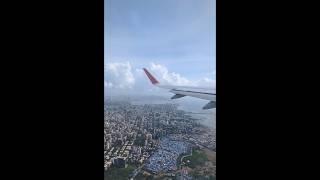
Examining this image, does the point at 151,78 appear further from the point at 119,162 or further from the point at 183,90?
the point at 119,162

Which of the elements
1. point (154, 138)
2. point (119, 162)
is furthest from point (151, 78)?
point (119, 162)

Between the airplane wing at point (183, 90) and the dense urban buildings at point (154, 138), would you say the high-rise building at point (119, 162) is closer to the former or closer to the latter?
the dense urban buildings at point (154, 138)

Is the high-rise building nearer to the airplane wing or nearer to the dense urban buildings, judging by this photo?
the dense urban buildings

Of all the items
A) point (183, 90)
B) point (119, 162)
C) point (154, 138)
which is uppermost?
point (183, 90)

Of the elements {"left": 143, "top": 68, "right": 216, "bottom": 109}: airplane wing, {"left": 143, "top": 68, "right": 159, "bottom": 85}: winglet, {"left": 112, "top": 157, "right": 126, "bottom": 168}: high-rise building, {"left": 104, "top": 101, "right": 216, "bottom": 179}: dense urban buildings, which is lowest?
{"left": 112, "top": 157, "right": 126, "bottom": 168}: high-rise building

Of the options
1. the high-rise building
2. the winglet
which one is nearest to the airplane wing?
the winglet

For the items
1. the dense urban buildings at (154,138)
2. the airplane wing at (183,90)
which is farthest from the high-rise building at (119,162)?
the airplane wing at (183,90)

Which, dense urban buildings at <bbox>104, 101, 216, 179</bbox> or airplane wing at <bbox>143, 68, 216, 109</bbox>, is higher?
airplane wing at <bbox>143, 68, 216, 109</bbox>
